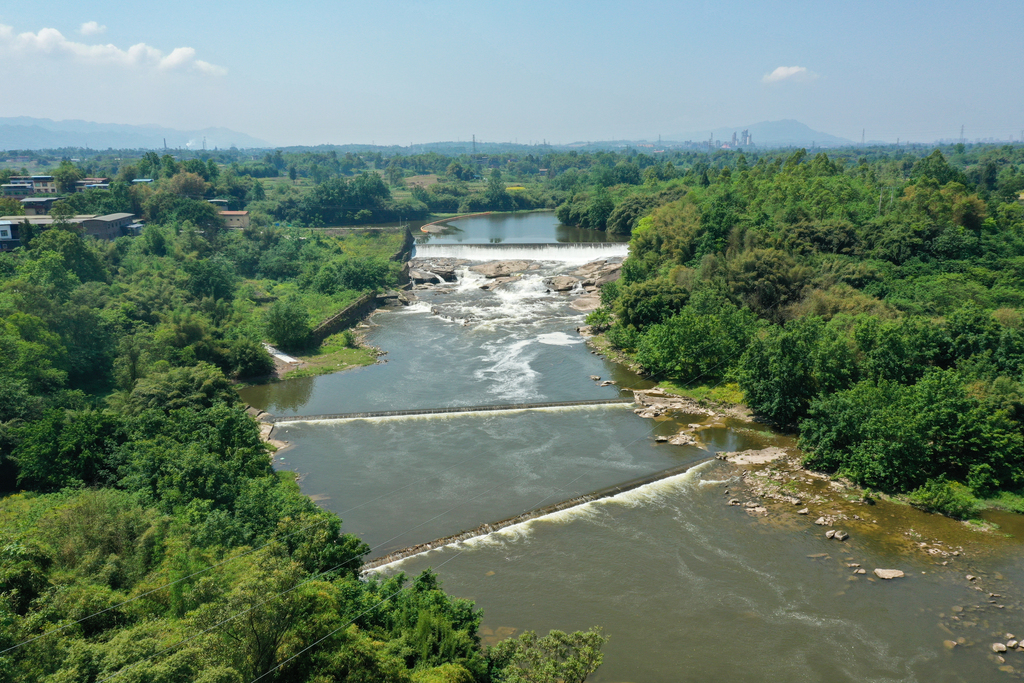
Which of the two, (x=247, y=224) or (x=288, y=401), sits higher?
(x=247, y=224)

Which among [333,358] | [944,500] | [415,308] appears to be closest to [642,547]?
[944,500]

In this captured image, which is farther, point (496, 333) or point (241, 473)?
point (496, 333)

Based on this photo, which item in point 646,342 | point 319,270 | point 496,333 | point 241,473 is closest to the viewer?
point 241,473

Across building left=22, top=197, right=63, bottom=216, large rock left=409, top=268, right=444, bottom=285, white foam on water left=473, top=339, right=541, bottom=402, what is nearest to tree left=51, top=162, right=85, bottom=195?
building left=22, top=197, right=63, bottom=216

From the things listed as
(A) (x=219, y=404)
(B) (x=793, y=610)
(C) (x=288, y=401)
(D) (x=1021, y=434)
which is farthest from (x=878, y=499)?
(C) (x=288, y=401)

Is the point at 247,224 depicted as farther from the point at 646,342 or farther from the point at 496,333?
the point at 646,342
